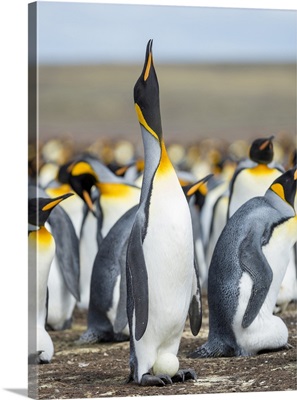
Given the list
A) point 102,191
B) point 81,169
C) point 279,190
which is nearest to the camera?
point 279,190

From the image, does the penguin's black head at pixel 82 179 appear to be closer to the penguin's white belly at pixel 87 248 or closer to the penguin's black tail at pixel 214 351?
the penguin's white belly at pixel 87 248

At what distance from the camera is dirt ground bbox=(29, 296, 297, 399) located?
4273 millimetres

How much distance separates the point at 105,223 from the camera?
6492 millimetres

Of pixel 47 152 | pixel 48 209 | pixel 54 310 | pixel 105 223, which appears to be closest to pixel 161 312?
pixel 48 209

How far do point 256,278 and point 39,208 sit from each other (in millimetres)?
963

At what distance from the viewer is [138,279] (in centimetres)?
415

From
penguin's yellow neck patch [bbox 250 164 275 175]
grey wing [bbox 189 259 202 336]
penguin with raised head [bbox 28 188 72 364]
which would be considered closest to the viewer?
penguin with raised head [bbox 28 188 72 364]

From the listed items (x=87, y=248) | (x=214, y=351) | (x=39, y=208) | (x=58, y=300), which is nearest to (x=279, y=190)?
(x=214, y=351)

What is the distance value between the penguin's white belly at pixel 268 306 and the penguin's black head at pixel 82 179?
1.59 meters

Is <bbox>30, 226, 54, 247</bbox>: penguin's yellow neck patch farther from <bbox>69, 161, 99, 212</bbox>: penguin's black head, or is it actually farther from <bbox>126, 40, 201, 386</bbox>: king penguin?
<bbox>69, 161, 99, 212</bbox>: penguin's black head

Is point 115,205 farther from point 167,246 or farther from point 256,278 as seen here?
point 167,246

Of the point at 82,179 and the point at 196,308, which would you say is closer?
the point at 196,308

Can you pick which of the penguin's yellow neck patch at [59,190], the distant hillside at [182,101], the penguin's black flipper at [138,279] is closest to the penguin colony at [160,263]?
the penguin's black flipper at [138,279]

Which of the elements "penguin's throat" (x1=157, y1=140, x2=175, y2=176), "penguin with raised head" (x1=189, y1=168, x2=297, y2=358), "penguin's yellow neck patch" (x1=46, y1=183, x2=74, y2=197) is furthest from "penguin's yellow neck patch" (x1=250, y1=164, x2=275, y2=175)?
"penguin's throat" (x1=157, y1=140, x2=175, y2=176)
